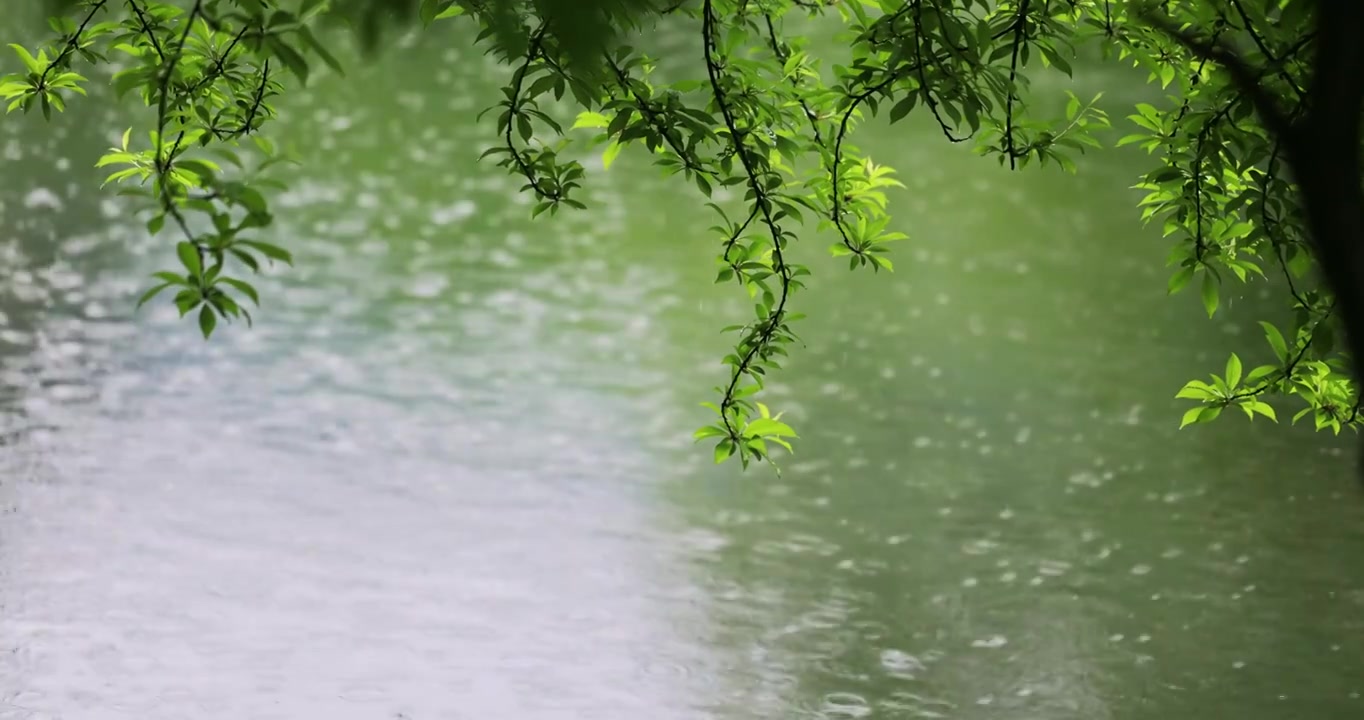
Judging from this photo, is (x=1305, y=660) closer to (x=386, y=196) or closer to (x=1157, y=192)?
(x=1157, y=192)

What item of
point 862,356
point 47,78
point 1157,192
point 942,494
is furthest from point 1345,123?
point 862,356

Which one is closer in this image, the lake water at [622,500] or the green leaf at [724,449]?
the green leaf at [724,449]

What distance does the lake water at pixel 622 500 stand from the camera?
499 cm

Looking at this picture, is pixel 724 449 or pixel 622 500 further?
pixel 622 500

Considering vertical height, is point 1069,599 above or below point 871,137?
below

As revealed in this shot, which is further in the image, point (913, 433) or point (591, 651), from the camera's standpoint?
point (913, 433)

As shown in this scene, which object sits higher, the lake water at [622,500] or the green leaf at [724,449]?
the lake water at [622,500]

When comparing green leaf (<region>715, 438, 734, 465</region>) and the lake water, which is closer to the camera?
green leaf (<region>715, 438, 734, 465</region>)

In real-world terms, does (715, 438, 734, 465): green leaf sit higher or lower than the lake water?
lower

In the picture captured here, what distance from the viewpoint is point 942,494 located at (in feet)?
21.5

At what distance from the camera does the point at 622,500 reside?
6.40 m

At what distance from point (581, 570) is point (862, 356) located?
289 cm

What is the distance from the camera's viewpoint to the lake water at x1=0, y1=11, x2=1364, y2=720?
499 centimetres

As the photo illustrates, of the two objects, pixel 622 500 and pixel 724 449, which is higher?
pixel 622 500
